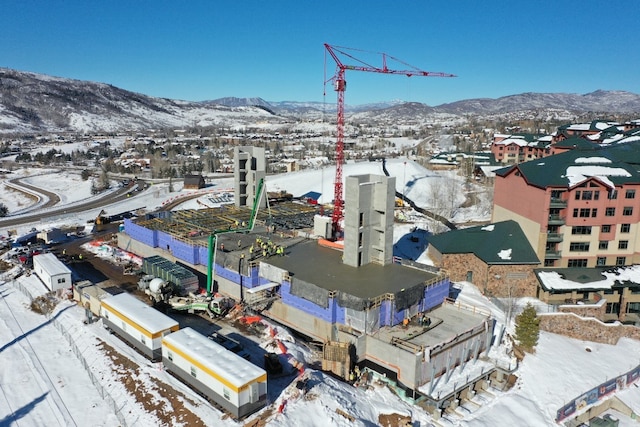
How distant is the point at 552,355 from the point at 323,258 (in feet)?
65.5

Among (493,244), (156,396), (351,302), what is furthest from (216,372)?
(493,244)

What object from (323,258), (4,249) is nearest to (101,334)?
(323,258)

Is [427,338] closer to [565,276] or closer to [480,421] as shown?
[480,421]

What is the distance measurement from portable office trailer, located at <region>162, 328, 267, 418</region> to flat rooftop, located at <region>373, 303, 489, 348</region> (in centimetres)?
1039

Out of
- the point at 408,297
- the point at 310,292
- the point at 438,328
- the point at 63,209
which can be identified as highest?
the point at 310,292

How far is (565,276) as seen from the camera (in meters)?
42.9

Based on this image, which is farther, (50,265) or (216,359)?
(50,265)

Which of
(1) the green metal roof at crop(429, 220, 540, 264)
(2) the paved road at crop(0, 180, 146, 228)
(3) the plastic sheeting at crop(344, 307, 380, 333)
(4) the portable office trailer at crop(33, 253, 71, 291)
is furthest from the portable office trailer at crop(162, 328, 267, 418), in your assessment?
(2) the paved road at crop(0, 180, 146, 228)

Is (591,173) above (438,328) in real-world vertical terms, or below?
above

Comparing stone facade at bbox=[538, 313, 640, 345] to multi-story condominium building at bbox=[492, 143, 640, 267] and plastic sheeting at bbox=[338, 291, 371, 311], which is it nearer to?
multi-story condominium building at bbox=[492, 143, 640, 267]

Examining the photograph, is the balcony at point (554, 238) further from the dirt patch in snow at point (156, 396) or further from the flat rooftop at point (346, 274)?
the dirt patch in snow at point (156, 396)

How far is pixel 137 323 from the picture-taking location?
2914cm

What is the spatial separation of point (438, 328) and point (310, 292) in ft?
31.5

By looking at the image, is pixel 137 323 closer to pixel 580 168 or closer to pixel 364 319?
pixel 364 319
